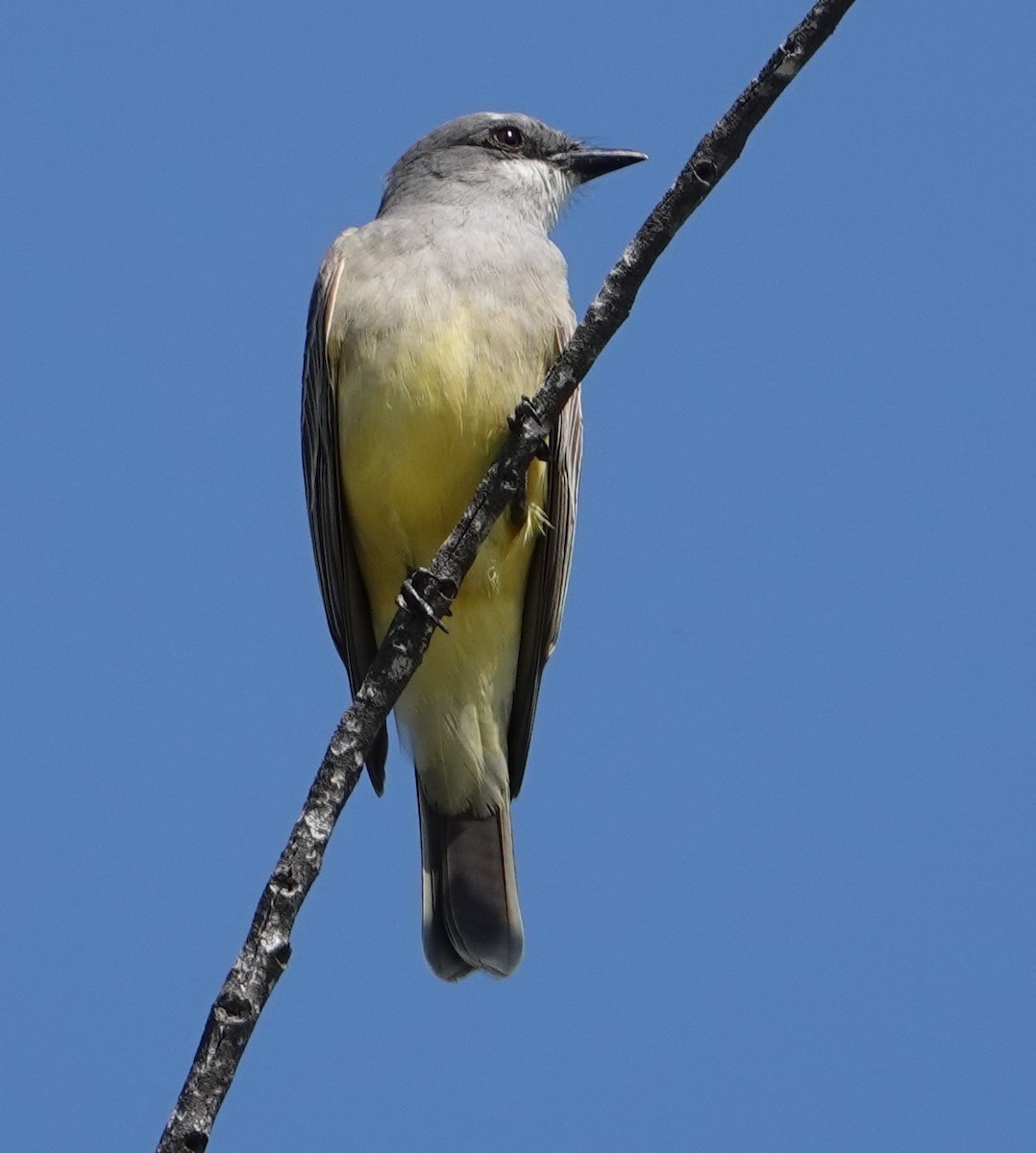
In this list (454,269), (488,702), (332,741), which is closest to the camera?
(332,741)

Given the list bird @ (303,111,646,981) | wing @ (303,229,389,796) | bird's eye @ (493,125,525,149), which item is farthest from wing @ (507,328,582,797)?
bird's eye @ (493,125,525,149)

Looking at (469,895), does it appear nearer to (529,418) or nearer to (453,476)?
(453,476)

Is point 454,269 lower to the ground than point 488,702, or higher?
higher

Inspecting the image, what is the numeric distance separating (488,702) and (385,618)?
0.62 metres

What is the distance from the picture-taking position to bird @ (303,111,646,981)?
21.0 ft

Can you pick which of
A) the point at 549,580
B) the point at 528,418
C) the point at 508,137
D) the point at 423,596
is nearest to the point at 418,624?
the point at 423,596

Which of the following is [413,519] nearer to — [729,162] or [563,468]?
[563,468]

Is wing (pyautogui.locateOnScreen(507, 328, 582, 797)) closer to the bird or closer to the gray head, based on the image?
the bird

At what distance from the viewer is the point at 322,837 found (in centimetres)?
498

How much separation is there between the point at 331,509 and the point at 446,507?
22.7 inches

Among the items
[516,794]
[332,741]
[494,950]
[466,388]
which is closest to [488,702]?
[516,794]

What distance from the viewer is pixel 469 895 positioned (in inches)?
281

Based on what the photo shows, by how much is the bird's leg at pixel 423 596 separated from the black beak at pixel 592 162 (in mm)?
2995

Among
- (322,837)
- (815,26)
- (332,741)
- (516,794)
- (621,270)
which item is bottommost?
(322,837)
